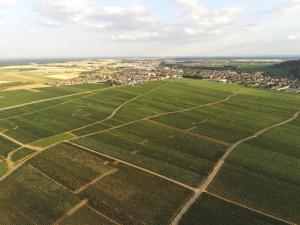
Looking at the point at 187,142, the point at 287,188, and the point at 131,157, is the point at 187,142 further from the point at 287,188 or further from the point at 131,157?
the point at 287,188

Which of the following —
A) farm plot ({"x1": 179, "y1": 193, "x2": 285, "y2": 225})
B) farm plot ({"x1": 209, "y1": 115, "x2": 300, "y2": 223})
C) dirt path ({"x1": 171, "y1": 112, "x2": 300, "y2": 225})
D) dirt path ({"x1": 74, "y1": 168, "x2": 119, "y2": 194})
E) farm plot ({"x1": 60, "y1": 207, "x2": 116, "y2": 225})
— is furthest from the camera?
dirt path ({"x1": 74, "y1": 168, "x2": 119, "y2": 194})

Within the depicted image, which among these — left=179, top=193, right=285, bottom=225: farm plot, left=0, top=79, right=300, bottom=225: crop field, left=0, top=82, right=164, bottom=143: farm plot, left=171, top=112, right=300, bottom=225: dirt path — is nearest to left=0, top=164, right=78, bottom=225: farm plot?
left=0, top=79, right=300, bottom=225: crop field

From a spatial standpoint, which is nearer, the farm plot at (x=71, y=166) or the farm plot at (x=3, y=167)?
the farm plot at (x=71, y=166)

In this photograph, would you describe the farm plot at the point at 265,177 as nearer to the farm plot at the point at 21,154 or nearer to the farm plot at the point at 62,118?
the farm plot at the point at 21,154

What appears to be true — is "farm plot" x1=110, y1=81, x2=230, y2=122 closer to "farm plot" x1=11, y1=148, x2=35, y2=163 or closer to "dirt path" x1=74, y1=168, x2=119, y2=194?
"farm plot" x1=11, y1=148, x2=35, y2=163

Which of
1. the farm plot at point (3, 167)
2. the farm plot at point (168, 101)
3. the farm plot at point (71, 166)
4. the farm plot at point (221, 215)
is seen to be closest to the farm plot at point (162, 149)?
the farm plot at point (71, 166)
